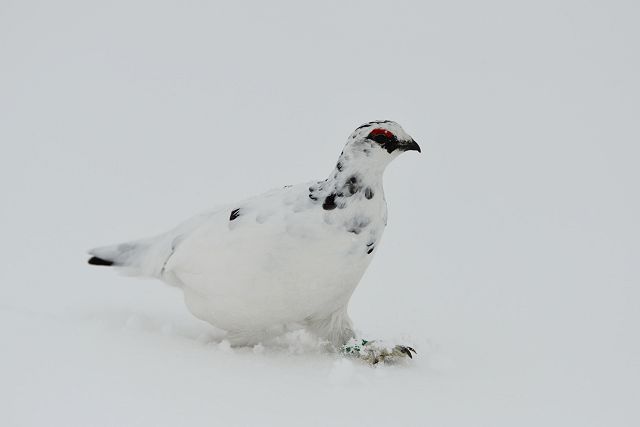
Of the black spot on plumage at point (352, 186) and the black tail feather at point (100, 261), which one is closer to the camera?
the black spot on plumage at point (352, 186)

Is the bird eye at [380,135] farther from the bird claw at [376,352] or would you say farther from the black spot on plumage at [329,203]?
the bird claw at [376,352]

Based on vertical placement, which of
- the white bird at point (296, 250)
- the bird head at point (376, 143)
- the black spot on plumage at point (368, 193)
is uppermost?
the bird head at point (376, 143)

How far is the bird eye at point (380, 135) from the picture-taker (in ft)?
10.4

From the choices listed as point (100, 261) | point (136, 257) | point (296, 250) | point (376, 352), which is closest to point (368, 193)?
point (296, 250)

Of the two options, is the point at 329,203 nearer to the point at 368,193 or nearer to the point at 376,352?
the point at 368,193

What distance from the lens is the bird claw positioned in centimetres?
325

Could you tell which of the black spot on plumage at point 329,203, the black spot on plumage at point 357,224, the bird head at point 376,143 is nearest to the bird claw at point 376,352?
the black spot on plumage at point 357,224

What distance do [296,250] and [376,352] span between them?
604 mm

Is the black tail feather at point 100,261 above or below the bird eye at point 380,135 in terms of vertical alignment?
below

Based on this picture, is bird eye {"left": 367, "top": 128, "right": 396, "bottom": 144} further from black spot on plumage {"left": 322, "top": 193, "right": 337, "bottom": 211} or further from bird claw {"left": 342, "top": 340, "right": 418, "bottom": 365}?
bird claw {"left": 342, "top": 340, "right": 418, "bottom": 365}

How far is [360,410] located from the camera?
2.69 m

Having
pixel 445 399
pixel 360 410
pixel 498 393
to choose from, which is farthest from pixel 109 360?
pixel 498 393

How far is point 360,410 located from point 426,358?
2.45ft

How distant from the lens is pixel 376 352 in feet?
10.7
